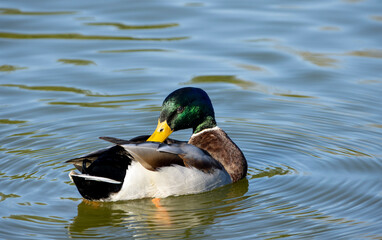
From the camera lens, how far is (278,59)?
11.7m

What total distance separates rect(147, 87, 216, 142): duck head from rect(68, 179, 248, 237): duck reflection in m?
0.75

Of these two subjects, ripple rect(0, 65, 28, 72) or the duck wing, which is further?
ripple rect(0, 65, 28, 72)

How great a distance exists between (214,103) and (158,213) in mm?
3387

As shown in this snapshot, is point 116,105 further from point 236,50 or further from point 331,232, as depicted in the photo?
point 331,232

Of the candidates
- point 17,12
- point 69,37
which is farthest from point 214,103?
point 17,12

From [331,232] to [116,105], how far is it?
4.29m

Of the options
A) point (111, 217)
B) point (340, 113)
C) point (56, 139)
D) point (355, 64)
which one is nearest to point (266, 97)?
point (340, 113)

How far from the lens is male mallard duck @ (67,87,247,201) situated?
688 cm

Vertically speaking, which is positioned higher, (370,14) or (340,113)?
(370,14)

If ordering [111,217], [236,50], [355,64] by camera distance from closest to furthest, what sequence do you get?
[111,217] → [355,64] → [236,50]

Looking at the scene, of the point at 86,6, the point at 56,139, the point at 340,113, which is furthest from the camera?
the point at 86,6

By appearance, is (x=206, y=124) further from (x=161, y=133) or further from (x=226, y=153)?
(x=161, y=133)

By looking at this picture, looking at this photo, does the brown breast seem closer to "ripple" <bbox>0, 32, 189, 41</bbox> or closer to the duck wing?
the duck wing

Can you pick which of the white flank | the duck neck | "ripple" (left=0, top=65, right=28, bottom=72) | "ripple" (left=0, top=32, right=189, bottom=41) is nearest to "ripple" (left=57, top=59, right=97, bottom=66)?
"ripple" (left=0, top=65, right=28, bottom=72)
